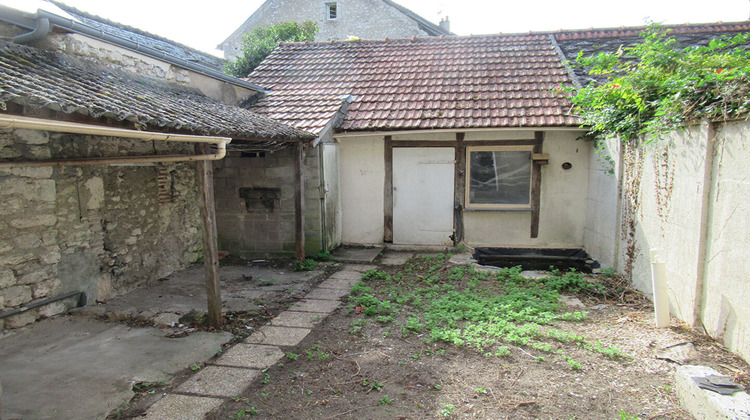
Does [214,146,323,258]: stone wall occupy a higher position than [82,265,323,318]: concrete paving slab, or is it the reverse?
[214,146,323,258]: stone wall

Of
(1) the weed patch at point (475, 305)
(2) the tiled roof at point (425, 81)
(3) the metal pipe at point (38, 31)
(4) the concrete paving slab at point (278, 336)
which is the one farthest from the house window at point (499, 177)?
(3) the metal pipe at point (38, 31)

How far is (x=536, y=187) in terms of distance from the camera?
8.90 meters

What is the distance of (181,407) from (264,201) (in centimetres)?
521

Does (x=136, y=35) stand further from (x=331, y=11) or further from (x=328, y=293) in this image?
(x=331, y=11)

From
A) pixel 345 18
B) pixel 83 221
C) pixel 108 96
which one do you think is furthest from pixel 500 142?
pixel 345 18

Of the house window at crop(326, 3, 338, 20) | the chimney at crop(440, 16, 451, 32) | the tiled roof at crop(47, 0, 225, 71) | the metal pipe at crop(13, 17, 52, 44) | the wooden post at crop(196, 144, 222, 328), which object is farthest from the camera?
the chimney at crop(440, 16, 451, 32)

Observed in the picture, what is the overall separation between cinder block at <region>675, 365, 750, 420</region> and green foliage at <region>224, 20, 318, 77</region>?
13.9 m

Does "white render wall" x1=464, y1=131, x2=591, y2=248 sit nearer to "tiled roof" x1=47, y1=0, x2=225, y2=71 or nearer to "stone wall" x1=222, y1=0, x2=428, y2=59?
"tiled roof" x1=47, y1=0, x2=225, y2=71

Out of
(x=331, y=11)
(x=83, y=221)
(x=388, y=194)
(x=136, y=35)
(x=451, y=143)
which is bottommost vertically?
(x=83, y=221)

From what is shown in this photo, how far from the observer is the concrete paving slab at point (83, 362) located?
11.8 feet

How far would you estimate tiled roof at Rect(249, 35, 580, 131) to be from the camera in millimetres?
8672

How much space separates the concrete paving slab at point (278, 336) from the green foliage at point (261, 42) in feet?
36.9

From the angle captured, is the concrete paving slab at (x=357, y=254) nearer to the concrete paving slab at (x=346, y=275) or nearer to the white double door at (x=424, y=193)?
the concrete paving slab at (x=346, y=275)

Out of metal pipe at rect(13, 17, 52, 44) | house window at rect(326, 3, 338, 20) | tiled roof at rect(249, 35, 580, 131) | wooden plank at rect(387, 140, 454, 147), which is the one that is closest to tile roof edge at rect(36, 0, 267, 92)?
metal pipe at rect(13, 17, 52, 44)
